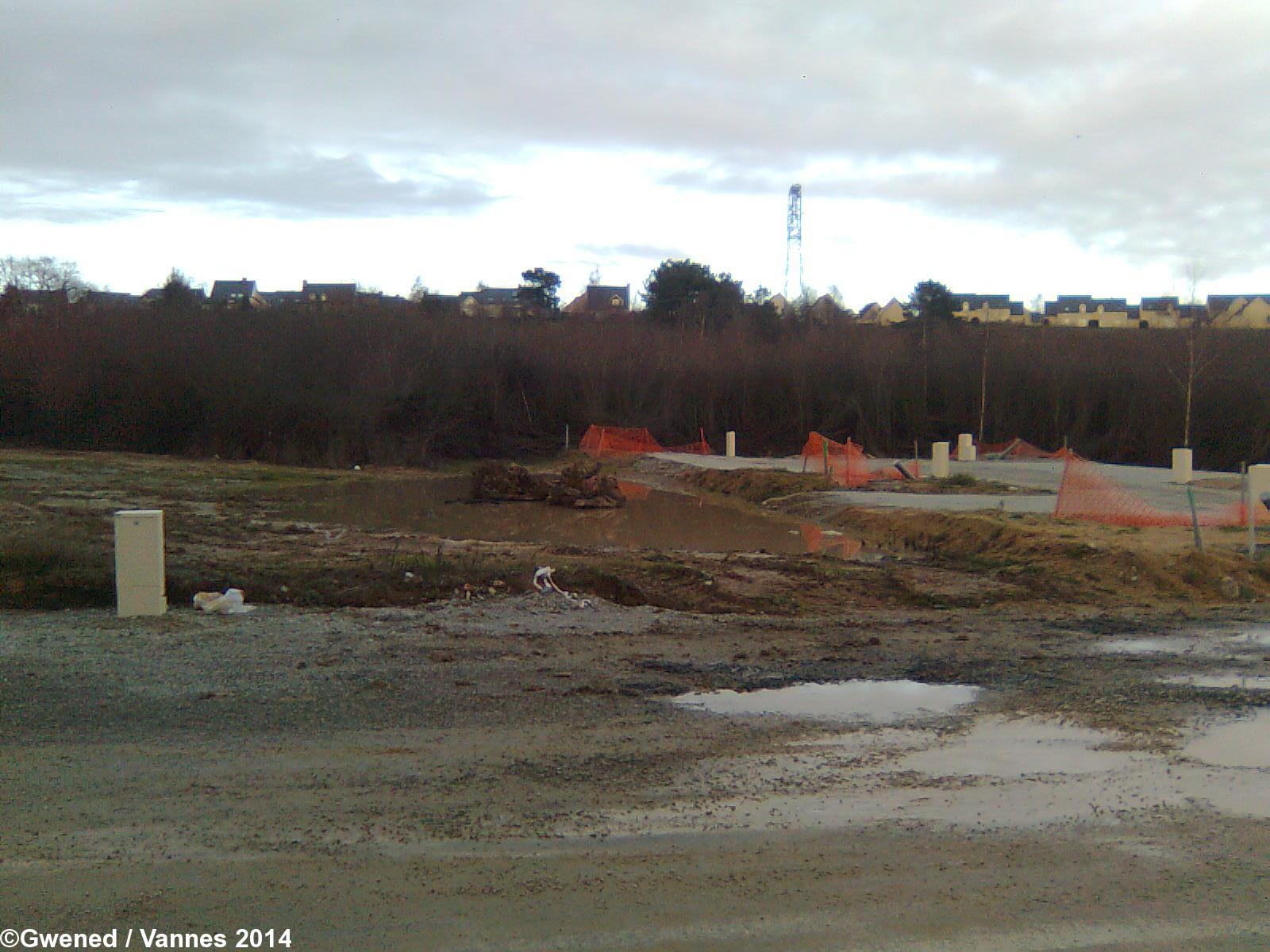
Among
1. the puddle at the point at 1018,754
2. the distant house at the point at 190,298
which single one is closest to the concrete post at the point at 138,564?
the puddle at the point at 1018,754

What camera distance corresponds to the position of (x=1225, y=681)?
8953mm

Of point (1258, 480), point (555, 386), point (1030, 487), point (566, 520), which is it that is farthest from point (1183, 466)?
point (555, 386)

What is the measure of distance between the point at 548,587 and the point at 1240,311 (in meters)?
67.4

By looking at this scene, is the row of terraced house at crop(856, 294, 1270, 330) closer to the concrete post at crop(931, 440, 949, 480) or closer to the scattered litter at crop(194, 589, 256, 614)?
the concrete post at crop(931, 440, 949, 480)

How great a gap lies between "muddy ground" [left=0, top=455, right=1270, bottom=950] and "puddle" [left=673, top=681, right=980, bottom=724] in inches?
9.6

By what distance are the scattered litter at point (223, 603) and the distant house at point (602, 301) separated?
74.7 metres

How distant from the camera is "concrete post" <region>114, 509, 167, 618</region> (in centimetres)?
1052

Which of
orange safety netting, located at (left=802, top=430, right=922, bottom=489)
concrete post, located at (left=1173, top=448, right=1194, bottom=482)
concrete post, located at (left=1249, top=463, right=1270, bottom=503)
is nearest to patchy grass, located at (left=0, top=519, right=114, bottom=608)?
concrete post, located at (left=1249, top=463, right=1270, bottom=503)

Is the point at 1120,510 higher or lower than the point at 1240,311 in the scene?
lower

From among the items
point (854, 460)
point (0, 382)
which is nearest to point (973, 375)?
point (854, 460)

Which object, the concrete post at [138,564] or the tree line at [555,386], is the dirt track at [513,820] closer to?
the concrete post at [138,564]

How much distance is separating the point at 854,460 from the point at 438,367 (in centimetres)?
2784

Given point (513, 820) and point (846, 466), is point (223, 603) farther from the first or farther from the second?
point (846, 466)

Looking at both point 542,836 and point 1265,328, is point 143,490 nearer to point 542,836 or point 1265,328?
point 542,836
